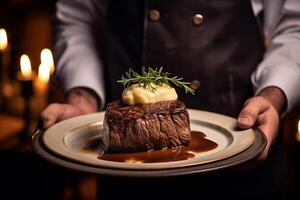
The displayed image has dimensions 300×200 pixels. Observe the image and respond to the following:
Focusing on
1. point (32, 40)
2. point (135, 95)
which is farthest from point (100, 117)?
point (32, 40)

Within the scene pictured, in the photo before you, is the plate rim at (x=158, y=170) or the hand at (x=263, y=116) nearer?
the plate rim at (x=158, y=170)

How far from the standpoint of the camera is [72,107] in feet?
7.30

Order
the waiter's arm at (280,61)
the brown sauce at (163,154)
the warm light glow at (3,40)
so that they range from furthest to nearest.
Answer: the warm light glow at (3,40)
the waiter's arm at (280,61)
the brown sauce at (163,154)

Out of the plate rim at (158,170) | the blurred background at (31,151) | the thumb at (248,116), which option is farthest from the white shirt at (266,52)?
the plate rim at (158,170)

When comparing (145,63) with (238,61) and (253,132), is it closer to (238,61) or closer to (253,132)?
(238,61)

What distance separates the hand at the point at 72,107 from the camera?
200cm

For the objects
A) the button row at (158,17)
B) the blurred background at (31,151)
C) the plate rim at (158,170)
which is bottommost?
the blurred background at (31,151)

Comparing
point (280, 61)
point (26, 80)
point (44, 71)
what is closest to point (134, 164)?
point (280, 61)

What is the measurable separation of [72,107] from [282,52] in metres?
1.00

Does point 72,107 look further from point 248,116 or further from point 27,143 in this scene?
point 27,143

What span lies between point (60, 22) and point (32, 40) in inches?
126

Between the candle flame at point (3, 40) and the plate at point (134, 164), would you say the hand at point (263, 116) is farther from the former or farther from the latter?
the candle flame at point (3, 40)

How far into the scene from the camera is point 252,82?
2.41 meters

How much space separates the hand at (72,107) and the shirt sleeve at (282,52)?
0.77 m
